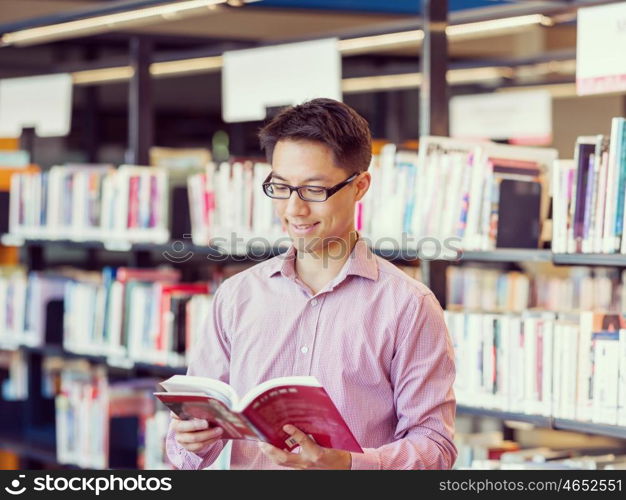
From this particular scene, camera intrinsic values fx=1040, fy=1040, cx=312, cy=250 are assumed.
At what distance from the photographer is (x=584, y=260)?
307 centimetres

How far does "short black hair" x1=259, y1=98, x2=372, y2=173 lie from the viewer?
222cm

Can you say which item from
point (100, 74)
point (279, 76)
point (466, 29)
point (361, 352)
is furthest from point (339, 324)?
point (100, 74)

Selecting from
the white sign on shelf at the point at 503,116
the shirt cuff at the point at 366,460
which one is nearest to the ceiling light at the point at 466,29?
the white sign on shelf at the point at 503,116

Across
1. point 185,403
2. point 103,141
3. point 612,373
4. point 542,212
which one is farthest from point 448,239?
point 103,141

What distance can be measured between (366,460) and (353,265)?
0.44 metres

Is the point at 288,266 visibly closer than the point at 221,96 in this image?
Yes

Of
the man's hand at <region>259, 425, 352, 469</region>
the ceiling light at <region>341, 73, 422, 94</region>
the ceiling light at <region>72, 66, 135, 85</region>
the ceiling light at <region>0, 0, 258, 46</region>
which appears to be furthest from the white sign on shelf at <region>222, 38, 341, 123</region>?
the man's hand at <region>259, 425, 352, 469</region>

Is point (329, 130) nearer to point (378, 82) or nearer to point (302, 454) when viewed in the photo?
point (302, 454)

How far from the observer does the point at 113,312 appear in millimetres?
4668

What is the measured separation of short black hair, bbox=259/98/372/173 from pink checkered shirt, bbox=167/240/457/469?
0.21 meters

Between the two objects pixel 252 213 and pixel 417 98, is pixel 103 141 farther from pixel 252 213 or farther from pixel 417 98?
pixel 252 213

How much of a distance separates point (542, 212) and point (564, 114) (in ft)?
23.1

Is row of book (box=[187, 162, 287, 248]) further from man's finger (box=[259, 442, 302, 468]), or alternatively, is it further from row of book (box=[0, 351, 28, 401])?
man's finger (box=[259, 442, 302, 468])

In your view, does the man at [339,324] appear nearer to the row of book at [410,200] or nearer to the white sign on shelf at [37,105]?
the row of book at [410,200]
